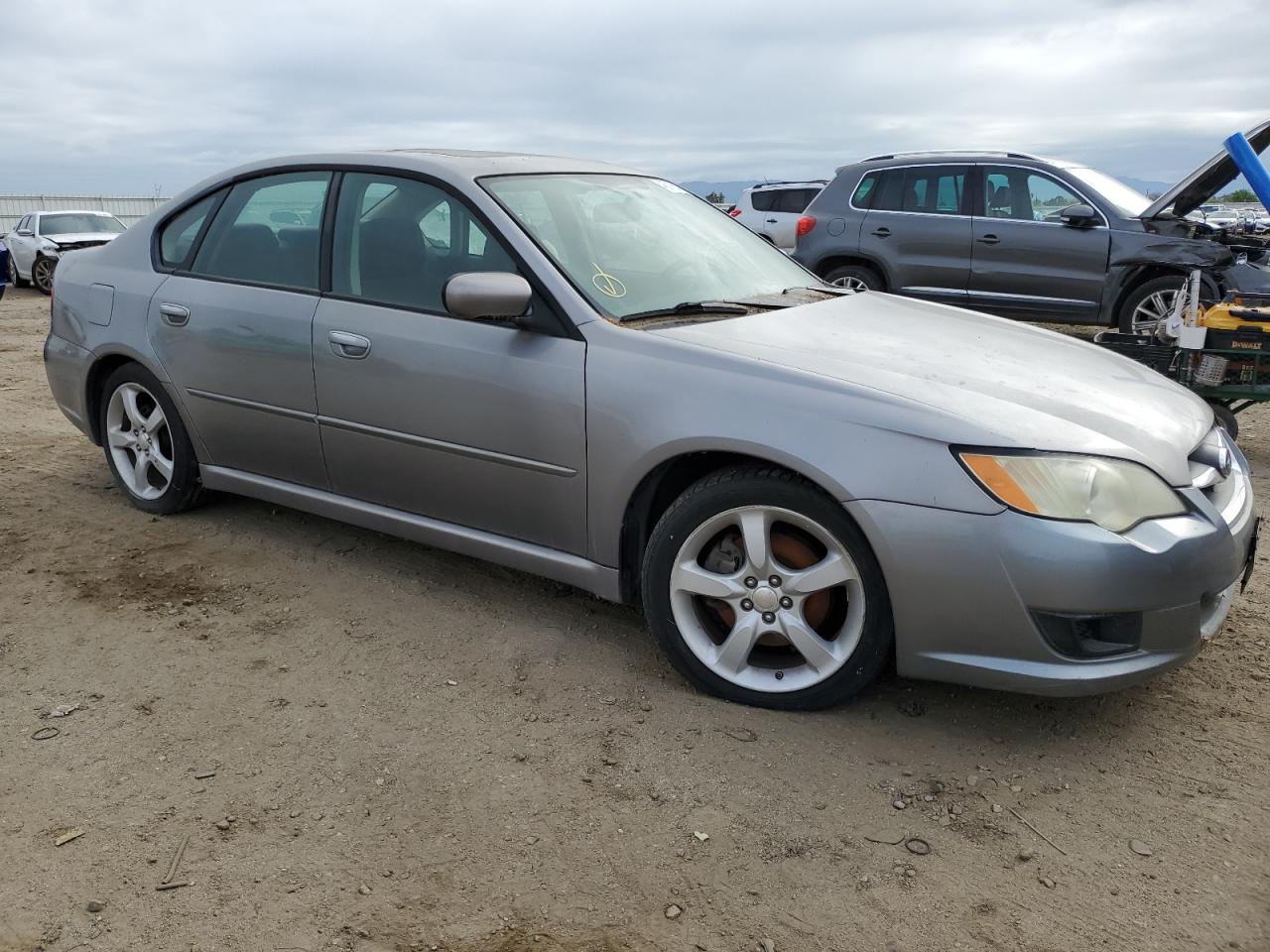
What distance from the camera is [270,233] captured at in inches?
169

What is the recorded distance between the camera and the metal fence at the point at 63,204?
2644 centimetres

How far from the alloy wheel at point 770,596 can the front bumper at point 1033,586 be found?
6.5 inches

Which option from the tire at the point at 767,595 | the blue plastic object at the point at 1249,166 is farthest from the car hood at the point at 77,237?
the tire at the point at 767,595

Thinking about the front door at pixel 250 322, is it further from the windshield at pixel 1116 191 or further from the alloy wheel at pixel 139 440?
the windshield at pixel 1116 191

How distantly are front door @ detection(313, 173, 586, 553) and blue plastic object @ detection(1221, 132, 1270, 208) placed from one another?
504 centimetres

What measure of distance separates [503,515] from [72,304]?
262cm

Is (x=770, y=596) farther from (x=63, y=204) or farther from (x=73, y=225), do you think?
(x=63, y=204)

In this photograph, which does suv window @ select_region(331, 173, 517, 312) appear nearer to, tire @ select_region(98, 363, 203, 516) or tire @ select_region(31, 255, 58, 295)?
tire @ select_region(98, 363, 203, 516)

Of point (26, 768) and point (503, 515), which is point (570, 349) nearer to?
point (503, 515)

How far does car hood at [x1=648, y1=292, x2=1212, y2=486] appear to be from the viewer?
286 cm

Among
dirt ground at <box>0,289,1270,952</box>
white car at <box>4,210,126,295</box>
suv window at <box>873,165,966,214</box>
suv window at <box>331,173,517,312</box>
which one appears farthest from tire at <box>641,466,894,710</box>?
white car at <box>4,210,126,295</box>

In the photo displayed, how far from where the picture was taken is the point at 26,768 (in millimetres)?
2908

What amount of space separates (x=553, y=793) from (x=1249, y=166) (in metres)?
6.00

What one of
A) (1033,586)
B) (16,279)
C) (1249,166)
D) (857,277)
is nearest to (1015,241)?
(857,277)
